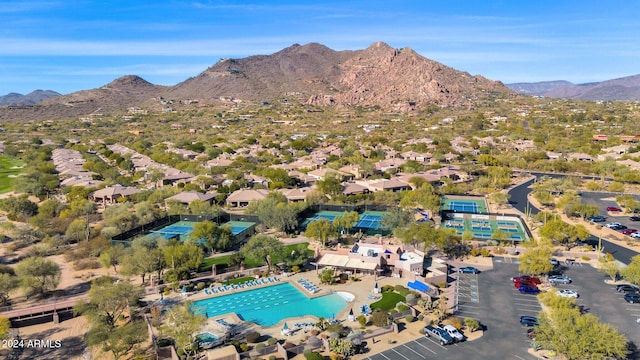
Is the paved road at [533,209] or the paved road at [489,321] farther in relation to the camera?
the paved road at [533,209]

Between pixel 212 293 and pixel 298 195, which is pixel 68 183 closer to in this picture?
pixel 298 195

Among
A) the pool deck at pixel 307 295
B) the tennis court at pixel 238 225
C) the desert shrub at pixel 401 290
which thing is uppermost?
the tennis court at pixel 238 225

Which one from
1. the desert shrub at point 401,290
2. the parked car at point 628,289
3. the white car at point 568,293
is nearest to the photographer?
the white car at point 568,293

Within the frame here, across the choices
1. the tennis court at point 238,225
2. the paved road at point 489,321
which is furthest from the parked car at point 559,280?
the tennis court at point 238,225

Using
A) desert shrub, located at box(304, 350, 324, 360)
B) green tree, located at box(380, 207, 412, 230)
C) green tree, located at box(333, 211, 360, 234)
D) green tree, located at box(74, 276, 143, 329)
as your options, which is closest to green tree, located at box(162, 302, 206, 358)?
green tree, located at box(74, 276, 143, 329)

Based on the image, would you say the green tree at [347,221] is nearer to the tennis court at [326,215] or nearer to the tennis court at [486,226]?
the tennis court at [326,215]

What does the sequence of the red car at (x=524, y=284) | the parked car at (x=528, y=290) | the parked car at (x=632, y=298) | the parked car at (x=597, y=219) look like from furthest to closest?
the parked car at (x=597, y=219)
the red car at (x=524, y=284)
the parked car at (x=528, y=290)
the parked car at (x=632, y=298)

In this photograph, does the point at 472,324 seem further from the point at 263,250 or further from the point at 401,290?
the point at 263,250
